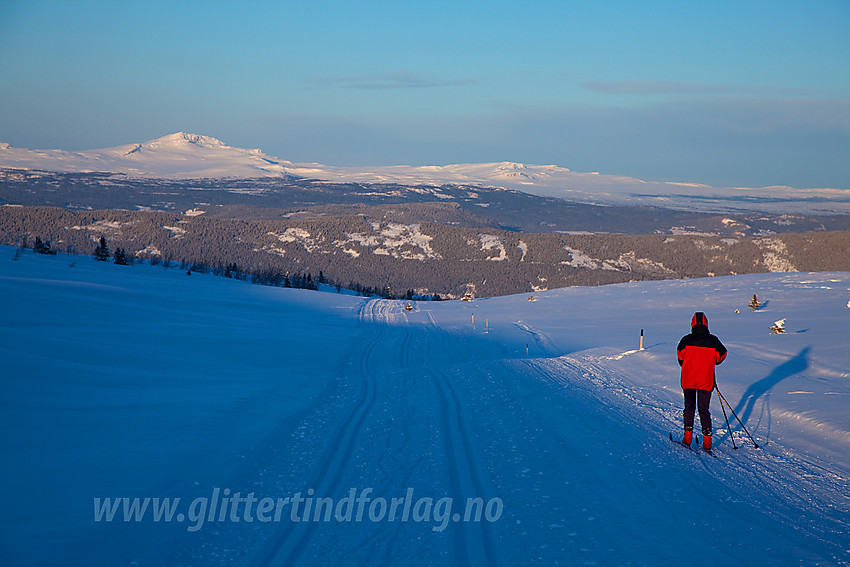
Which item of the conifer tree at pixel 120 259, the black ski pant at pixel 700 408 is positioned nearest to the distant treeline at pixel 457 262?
the conifer tree at pixel 120 259

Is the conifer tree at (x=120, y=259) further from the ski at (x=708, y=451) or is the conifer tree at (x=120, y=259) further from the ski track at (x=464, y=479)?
the ski at (x=708, y=451)

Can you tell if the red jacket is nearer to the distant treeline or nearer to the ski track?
the ski track

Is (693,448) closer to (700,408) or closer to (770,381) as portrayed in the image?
(700,408)

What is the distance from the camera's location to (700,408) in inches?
302

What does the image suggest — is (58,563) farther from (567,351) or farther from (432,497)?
(567,351)

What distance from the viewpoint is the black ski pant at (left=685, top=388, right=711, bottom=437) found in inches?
299

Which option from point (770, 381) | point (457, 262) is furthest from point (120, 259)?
point (457, 262)

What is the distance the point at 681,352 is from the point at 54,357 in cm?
1070

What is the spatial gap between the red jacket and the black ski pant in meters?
0.08

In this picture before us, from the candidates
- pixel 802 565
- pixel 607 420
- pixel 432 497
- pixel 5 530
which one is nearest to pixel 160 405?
pixel 5 530

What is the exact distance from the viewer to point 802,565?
4449 millimetres

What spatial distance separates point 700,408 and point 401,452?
4.20 m

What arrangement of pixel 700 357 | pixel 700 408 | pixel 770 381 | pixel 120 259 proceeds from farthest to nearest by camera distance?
pixel 120 259 → pixel 770 381 → pixel 700 357 → pixel 700 408

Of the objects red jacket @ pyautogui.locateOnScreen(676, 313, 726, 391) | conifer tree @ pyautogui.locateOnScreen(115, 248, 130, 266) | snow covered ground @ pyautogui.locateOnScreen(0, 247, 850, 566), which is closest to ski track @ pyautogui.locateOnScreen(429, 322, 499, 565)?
snow covered ground @ pyautogui.locateOnScreen(0, 247, 850, 566)
